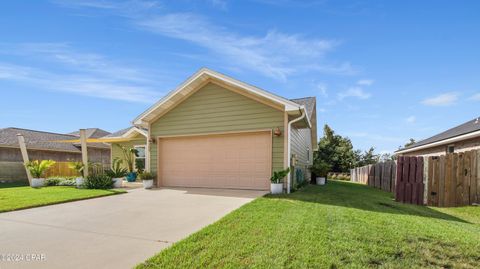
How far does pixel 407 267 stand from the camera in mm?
2789

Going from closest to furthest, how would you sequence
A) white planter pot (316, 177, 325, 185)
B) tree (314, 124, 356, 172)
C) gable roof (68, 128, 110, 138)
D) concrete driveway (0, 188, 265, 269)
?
concrete driveway (0, 188, 265, 269) < white planter pot (316, 177, 325, 185) < gable roof (68, 128, 110, 138) < tree (314, 124, 356, 172)

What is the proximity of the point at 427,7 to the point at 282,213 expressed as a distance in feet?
27.0

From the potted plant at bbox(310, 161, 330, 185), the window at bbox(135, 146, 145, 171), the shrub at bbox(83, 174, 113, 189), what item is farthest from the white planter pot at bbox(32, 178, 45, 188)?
the potted plant at bbox(310, 161, 330, 185)

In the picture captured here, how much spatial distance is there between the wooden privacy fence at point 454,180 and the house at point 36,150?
1834 cm

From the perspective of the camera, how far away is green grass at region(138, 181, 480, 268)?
2848 mm

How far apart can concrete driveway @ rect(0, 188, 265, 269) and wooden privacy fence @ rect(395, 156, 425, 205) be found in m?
5.37

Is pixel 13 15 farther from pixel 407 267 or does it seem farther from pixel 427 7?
pixel 427 7

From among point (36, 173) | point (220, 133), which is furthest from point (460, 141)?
point (36, 173)

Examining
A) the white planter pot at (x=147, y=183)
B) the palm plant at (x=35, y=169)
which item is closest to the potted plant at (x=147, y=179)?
the white planter pot at (x=147, y=183)

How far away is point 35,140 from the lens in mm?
18703

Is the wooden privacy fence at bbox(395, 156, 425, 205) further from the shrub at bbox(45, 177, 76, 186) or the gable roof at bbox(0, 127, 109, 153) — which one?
the gable roof at bbox(0, 127, 109, 153)

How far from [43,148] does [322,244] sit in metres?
21.9

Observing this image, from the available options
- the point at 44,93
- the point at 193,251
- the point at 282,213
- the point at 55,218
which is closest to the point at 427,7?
the point at 282,213

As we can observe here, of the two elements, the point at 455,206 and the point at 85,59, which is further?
the point at 85,59
